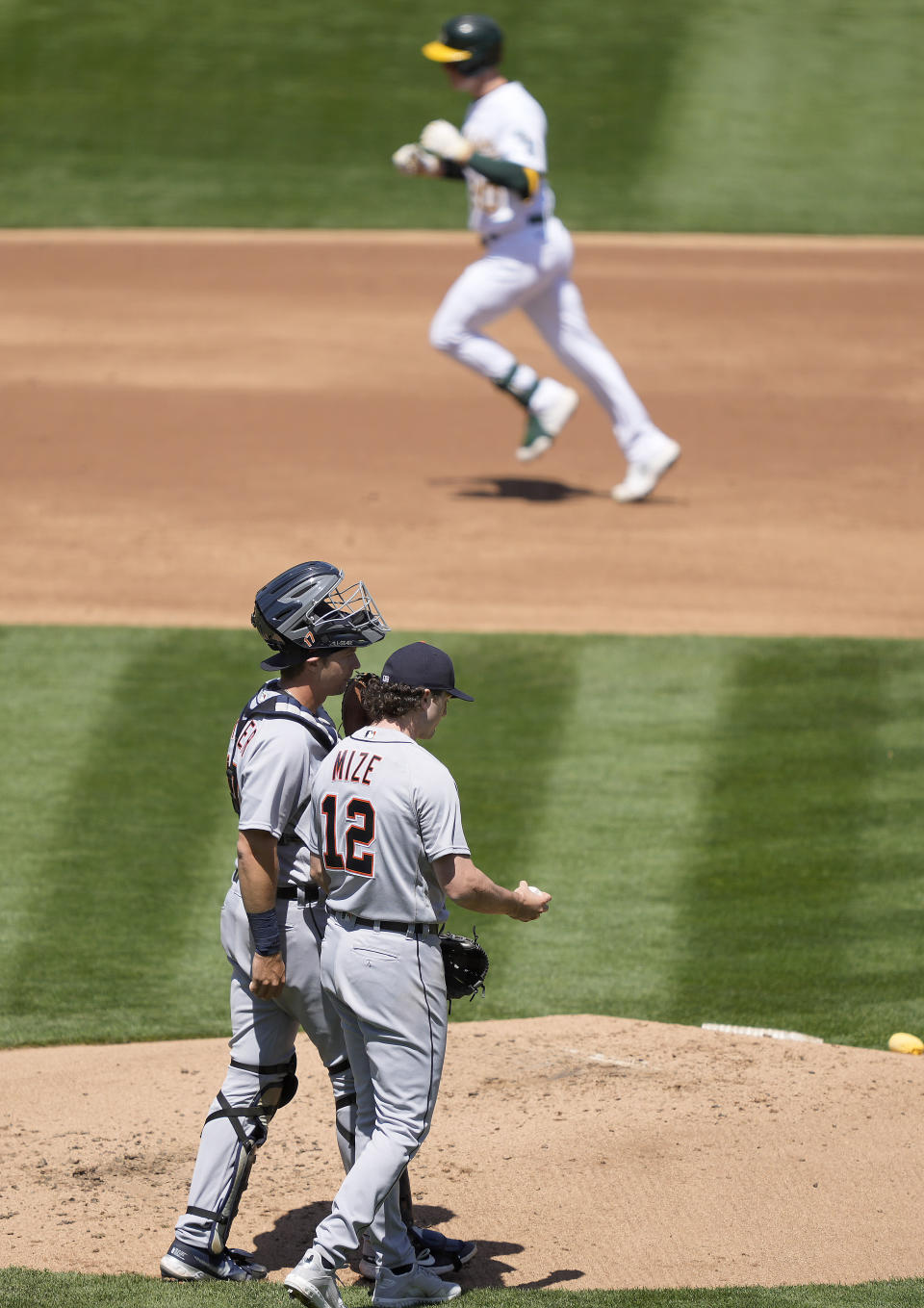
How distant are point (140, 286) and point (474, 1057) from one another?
1312cm

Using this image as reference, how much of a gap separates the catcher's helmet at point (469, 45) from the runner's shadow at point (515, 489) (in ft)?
8.99

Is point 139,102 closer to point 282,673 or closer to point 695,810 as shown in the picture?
point 695,810

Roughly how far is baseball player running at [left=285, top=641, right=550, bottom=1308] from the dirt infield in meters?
0.65

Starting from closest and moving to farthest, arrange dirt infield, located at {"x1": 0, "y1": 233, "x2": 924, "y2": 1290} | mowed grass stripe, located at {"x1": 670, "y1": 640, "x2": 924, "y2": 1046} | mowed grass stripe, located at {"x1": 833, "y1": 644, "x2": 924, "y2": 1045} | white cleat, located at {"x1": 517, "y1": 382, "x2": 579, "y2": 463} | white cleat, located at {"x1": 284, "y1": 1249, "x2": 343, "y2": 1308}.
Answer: white cleat, located at {"x1": 284, "y1": 1249, "x2": 343, "y2": 1308}, dirt infield, located at {"x1": 0, "y1": 233, "x2": 924, "y2": 1290}, mowed grass stripe, located at {"x1": 833, "y1": 644, "x2": 924, "y2": 1045}, mowed grass stripe, located at {"x1": 670, "y1": 640, "x2": 924, "y2": 1046}, white cleat, located at {"x1": 517, "y1": 382, "x2": 579, "y2": 463}

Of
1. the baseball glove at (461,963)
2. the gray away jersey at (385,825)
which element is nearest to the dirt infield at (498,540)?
the baseball glove at (461,963)

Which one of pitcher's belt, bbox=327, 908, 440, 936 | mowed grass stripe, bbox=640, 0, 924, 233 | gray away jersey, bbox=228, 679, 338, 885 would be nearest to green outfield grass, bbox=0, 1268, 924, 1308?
pitcher's belt, bbox=327, 908, 440, 936

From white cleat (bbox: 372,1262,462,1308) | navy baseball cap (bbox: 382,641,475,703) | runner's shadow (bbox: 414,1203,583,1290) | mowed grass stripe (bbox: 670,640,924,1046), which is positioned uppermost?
navy baseball cap (bbox: 382,641,475,703)

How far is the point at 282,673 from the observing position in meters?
5.14

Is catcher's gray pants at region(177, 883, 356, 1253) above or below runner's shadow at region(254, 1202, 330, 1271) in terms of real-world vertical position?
above

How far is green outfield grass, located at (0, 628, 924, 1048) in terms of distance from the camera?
7625 millimetres

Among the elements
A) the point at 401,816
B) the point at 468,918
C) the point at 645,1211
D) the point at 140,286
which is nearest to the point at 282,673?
the point at 401,816

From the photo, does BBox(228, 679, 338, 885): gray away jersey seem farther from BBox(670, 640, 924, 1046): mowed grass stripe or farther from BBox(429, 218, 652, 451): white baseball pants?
BBox(429, 218, 652, 451): white baseball pants

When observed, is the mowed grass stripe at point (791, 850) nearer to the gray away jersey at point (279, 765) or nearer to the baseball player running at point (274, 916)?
the baseball player running at point (274, 916)

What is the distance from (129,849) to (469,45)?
19.5ft
